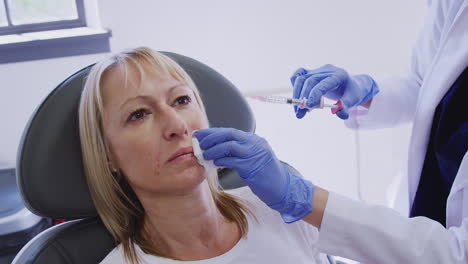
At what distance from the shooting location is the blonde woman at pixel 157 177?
106 cm

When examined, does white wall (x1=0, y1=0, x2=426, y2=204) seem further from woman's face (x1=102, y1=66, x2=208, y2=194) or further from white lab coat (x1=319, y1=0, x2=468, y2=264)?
woman's face (x1=102, y1=66, x2=208, y2=194)

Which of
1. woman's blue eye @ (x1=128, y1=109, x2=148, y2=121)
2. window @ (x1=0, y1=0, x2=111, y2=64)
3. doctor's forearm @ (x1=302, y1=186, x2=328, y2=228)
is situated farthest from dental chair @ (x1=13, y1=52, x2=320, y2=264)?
window @ (x1=0, y1=0, x2=111, y2=64)

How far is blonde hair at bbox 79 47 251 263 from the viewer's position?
110cm

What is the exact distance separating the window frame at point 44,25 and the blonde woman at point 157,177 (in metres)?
1.15

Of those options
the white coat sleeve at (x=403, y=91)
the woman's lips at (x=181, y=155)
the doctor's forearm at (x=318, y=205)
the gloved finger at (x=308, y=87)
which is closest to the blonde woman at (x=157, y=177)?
the woman's lips at (x=181, y=155)

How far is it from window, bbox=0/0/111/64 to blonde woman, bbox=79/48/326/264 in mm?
931

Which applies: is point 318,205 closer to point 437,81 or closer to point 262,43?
point 437,81

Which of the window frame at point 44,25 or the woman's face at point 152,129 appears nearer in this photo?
the woman's face at point 152,129

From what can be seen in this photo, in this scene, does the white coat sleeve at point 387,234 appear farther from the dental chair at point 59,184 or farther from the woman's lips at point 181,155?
the dental chair at point 59,184

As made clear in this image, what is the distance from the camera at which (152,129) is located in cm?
107

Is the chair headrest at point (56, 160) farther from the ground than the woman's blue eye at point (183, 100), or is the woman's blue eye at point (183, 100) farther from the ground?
the woman's blue eye at point (183, 100)

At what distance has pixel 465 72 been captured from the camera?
1.15 m

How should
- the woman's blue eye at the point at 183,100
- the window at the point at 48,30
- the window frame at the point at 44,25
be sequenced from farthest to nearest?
1. the window frame at the point at 44,25
2. the window at the point at 48,30
3. the woman's blue eye at the point at 183,100

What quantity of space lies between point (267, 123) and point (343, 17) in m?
0.63
